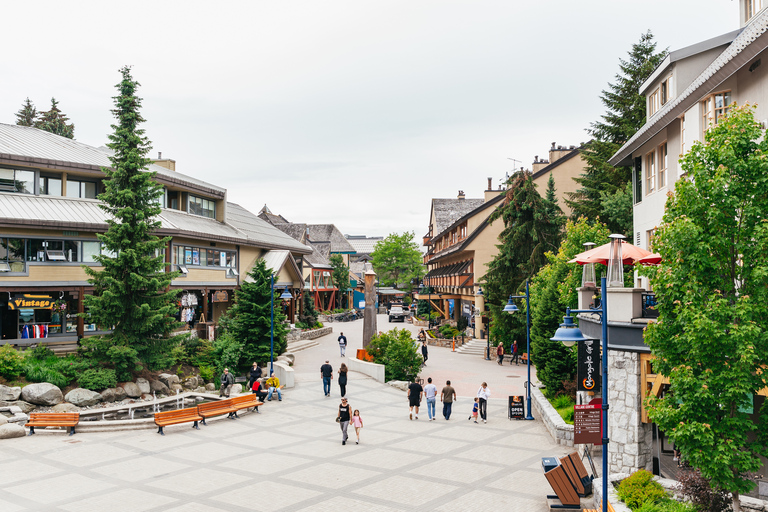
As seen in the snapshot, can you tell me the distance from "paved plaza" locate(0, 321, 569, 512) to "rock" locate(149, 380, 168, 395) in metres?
4.77

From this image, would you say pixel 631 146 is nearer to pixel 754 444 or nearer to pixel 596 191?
pixel 596 191

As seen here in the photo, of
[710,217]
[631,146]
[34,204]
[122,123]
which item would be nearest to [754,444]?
[710,217]

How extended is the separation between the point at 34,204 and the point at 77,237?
239 centimetres

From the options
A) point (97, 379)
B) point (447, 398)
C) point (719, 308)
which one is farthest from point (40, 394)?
point (719, 308)

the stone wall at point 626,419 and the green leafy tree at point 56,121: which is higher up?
the green leafy tree at point 56,121

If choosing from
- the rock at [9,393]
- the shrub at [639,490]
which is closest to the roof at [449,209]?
the rock at [9,393]

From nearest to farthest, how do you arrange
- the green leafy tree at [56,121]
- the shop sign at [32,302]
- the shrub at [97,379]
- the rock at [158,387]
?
the shrub at [97,379] → the rock at [158,387] → the shop sign at [32,302] → the green leafy tree at [56,121]

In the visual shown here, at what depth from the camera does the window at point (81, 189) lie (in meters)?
→ 28.3

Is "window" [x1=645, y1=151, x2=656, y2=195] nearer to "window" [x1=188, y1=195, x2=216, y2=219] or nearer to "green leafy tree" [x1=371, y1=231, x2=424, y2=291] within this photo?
"window" [x1=188, y1=195, x2=216, y2=219]

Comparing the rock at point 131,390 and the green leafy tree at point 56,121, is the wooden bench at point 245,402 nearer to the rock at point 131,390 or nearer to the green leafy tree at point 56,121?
the rock at point 131,390

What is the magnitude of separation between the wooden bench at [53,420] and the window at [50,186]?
13580 mm

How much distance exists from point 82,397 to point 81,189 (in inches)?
504

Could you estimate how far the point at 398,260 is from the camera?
9294cm

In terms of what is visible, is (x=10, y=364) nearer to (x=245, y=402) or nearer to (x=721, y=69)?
(x=245, y=402)
